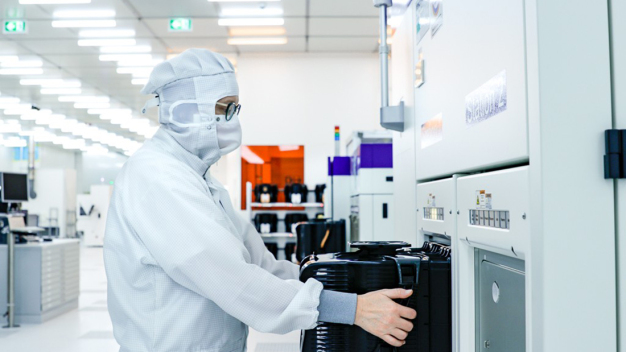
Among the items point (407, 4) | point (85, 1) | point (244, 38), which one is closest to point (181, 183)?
point (407, 4)

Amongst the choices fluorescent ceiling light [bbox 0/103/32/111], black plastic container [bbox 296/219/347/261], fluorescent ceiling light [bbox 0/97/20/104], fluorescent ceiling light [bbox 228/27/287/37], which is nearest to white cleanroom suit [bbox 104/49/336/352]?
black plastic container [bbox 296/219/347/261]

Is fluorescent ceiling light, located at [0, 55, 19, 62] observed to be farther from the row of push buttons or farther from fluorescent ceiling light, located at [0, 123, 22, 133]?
the row of push buttons

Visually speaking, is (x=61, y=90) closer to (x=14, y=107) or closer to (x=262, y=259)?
(x=14, y=107)

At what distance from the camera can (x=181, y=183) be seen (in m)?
1.30

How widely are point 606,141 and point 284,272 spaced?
1194mm

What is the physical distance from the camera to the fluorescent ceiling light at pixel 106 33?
7913 millimetres

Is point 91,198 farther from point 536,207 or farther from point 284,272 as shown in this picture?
point 536,207

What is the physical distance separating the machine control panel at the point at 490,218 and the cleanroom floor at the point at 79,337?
12.6ft

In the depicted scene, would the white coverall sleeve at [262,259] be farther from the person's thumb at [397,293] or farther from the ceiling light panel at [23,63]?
the ceiling light panel at [23,63]

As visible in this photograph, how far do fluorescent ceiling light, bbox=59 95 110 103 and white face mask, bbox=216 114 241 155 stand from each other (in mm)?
11842

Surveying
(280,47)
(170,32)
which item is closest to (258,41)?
(280,47)

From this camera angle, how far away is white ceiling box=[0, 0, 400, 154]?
7.10 meters

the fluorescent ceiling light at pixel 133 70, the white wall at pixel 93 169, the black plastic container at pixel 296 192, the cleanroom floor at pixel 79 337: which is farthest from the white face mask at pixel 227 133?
the white wall at pixel 93 169

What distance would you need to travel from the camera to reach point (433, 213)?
59.2 inches
